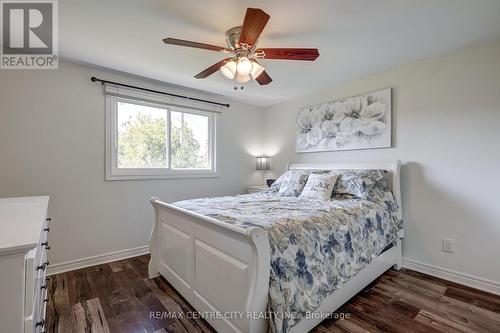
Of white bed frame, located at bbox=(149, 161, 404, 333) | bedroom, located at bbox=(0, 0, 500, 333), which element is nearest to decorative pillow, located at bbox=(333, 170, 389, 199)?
bedroom, located at bbox=(0, 0, 500, 333)

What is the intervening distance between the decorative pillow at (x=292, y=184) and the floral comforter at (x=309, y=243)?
53cm

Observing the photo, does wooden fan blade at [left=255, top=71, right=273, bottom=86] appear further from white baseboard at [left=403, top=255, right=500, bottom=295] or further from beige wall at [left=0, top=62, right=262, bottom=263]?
white baseboard at [left=403, top=255, right=500, bottom=295]

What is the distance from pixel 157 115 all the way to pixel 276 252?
105 inches

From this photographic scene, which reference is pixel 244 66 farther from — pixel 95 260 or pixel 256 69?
pixel 95 260

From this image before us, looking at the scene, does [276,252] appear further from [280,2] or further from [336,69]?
[336,69]

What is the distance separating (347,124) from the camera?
10.3 feet

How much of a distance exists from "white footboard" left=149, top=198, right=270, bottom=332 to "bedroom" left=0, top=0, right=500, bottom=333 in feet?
0.05

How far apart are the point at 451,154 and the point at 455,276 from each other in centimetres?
122

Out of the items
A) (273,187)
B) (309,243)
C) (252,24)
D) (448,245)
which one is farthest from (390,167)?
(252,24)

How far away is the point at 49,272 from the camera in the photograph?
2445 mm

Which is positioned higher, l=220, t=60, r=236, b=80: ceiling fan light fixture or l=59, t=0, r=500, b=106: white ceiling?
l=59, t=0, r=500, b=106: white ceiling

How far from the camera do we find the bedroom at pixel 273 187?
5.02 ft

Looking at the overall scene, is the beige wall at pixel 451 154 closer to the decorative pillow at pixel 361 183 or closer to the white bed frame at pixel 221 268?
the decorative pillow at pixel 361 183

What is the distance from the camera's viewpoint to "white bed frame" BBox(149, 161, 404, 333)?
1.27 m
